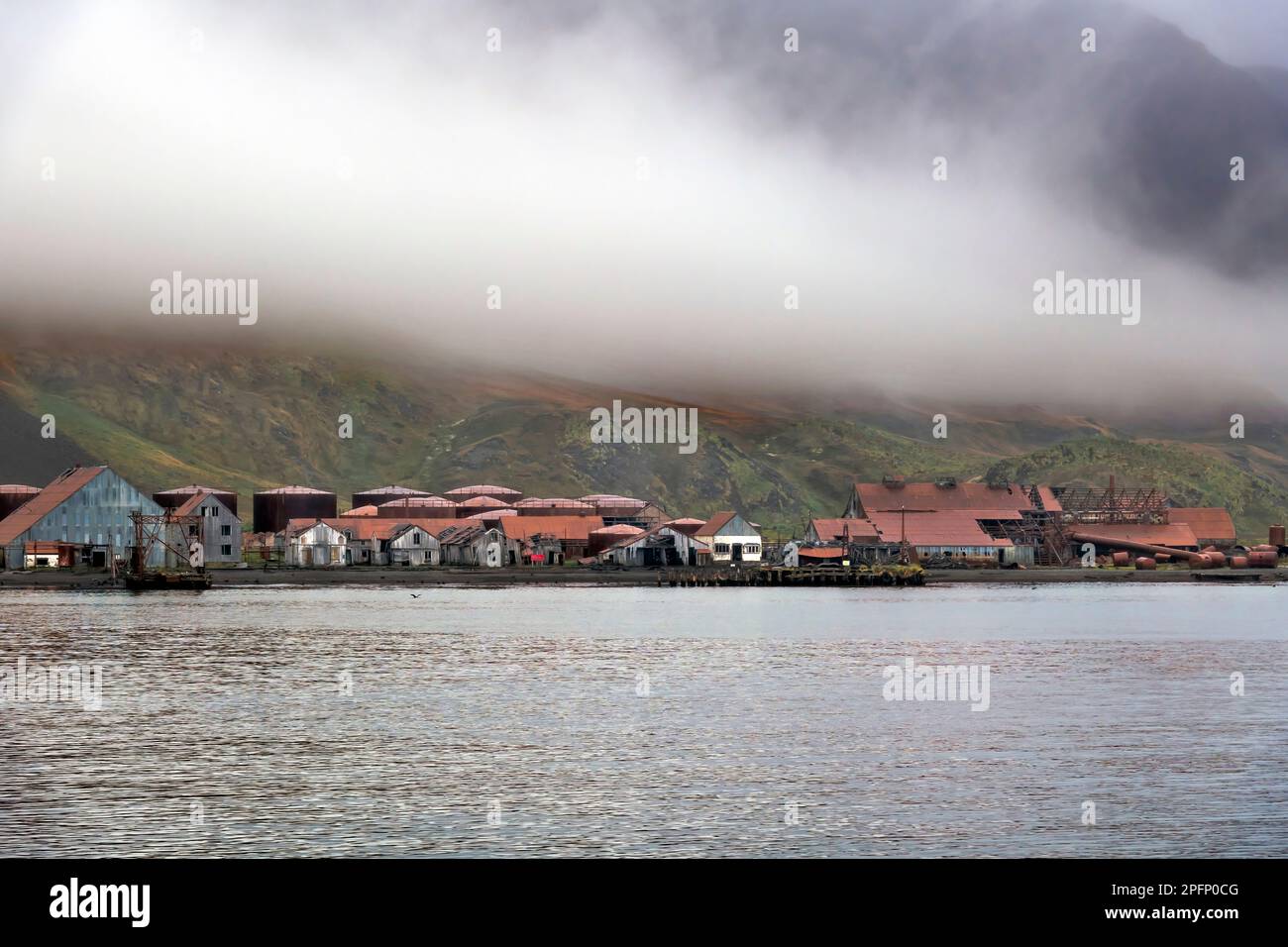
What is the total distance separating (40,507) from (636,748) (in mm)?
152626

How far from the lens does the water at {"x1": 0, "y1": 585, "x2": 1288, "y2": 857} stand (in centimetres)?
3080

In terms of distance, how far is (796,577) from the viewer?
182125mm

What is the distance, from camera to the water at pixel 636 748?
30.8 metres

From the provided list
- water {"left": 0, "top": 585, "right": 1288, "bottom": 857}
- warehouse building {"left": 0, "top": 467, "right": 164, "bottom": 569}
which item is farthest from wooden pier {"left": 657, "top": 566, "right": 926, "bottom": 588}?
water {"left": 0, "top": 585, "right": 1288, "bottom": 857}

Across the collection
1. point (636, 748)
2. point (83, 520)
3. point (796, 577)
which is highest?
point (83, 520)

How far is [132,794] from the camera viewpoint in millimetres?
34750

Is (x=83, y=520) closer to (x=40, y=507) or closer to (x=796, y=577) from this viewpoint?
(x=40, y=507)

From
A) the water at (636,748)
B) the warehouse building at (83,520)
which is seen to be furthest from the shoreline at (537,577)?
the water at (636,748)

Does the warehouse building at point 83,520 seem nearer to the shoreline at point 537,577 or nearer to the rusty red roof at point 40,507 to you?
the rusty red roof at point 40,507

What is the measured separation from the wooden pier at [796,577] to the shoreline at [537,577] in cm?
311

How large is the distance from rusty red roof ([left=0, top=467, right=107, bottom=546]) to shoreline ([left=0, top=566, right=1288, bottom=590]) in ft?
21.9

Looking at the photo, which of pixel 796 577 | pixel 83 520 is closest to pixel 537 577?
pixel 796 577
